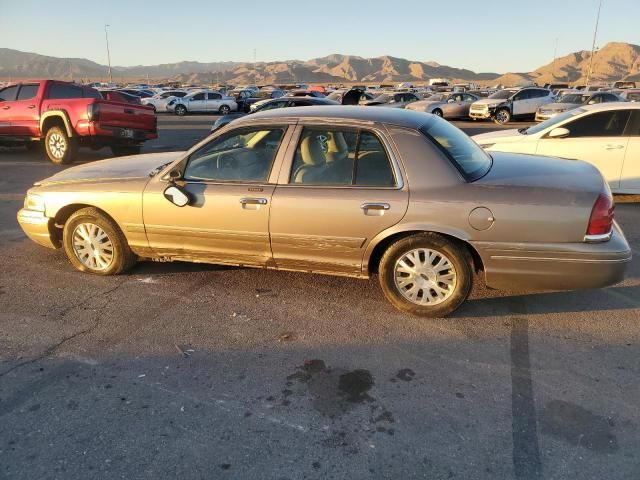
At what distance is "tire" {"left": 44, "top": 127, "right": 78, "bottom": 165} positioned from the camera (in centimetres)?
1088

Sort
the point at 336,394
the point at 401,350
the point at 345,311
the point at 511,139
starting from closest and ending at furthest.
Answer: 1. the point at 336,394
2. the point at 401,350
3. the point at 345,311
4. the point at 511,139

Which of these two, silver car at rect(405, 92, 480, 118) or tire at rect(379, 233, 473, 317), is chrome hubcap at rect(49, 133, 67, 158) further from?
silver car at rect(405, 92, 480, 118)

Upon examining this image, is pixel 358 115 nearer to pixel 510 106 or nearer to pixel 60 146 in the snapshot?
pixel 60 146

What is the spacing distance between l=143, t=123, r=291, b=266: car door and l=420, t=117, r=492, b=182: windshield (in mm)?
1158

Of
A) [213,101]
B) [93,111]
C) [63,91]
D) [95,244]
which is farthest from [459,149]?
[213,101]

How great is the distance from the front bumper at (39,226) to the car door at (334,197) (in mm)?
2351

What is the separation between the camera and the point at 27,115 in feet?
37.2

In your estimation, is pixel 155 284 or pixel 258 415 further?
pixel 155 284

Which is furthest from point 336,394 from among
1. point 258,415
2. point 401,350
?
point 401,350

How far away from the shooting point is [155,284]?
4523 millimetres

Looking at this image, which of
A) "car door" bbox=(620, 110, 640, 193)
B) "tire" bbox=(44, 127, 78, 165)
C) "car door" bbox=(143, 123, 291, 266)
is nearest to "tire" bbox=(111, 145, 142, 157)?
"tire" bbox=(44, 127, 78, 165)

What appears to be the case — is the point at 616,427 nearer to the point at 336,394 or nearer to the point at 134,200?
the point at 336,394

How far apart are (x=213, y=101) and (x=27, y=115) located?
21.3 meters

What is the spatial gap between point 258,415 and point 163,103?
3221 centimetres
